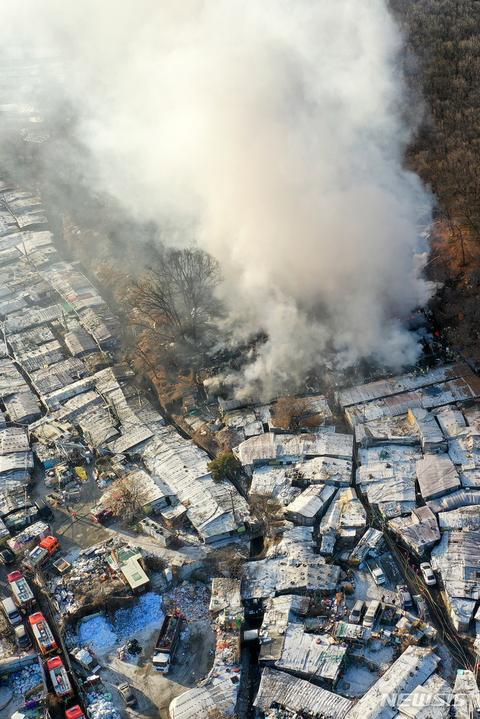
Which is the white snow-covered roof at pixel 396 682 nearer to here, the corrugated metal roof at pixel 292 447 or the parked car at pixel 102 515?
the corrugated metal roof at pixel 292 447

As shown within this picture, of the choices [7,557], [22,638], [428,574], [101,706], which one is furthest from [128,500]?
[428,574]

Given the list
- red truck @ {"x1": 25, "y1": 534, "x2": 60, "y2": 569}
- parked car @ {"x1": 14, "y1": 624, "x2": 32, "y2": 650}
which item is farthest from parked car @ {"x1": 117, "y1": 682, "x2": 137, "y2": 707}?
red truck @ {"x1": 25, "y1": 534, "x2": 60, "y2": 569}

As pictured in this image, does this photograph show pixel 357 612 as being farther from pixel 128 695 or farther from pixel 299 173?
pixel 299 173

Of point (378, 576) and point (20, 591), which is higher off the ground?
point (20, 591)

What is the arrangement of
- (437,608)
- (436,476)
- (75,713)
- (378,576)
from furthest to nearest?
(436,476)
(378,576)
(437,608)
(75,713)

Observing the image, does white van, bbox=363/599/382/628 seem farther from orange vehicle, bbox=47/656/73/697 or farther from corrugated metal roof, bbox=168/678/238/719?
orange vehicle, bbox=47/656/73/697

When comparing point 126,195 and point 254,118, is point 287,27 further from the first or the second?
point 126,195

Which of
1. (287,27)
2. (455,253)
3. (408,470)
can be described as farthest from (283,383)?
(287,27)
